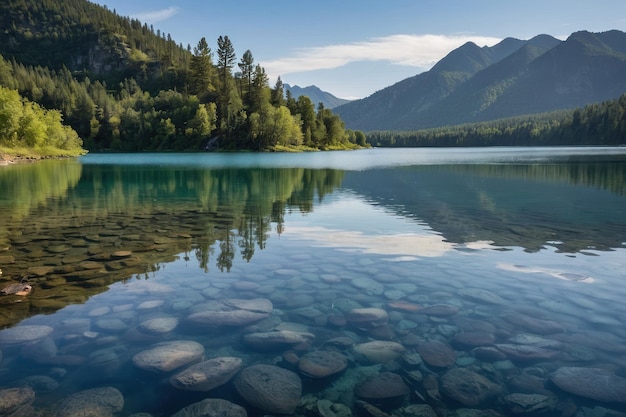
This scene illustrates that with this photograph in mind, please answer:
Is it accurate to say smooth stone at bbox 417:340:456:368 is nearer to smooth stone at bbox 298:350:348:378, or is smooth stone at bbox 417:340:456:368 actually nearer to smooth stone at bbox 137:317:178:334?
smooth stone at bbox 298:350:348:378

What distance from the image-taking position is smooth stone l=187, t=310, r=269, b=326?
1003 centimetres

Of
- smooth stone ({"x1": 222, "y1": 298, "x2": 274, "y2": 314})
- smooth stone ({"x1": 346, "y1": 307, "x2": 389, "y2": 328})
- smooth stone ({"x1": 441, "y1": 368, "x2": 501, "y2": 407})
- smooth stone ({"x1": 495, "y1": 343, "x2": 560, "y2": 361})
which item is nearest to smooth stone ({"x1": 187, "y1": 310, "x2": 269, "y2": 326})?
smooth stone ({"x1": 222, "y1": 298, "x2": 274, "y2": 314})

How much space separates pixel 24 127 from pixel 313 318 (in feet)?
338

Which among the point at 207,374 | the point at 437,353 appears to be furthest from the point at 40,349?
the point at 437,353

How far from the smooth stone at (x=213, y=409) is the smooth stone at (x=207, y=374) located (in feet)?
1.72

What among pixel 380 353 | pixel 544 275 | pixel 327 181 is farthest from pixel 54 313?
pixel 327 181

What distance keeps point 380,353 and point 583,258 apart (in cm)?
1171

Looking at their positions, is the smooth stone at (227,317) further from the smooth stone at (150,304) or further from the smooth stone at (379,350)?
the smooth stone at (379,350)

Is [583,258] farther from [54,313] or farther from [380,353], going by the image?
[54,313]

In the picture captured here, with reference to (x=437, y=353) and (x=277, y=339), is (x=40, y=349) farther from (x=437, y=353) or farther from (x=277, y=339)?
(x=437, y=353)

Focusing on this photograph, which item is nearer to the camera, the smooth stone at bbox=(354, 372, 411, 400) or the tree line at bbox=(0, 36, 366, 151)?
the smooth stone at bbox=(354, 372, 411, 400)

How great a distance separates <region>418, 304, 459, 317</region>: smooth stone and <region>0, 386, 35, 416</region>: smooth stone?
8302mm

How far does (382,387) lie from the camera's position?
7246 millimetres

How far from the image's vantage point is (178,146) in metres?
166
